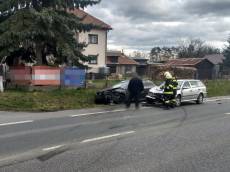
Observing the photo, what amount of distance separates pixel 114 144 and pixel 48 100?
11.2 metres

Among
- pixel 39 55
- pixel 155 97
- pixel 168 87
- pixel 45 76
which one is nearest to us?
pixel 168 87

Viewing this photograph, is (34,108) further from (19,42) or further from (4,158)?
(4,158)

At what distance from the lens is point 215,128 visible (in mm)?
12445

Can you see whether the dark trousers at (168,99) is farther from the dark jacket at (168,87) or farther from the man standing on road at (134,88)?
the man standing on road at (134,88)

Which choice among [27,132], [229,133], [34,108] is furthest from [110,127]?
[34,108]

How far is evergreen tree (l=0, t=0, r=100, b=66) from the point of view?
74.1ft

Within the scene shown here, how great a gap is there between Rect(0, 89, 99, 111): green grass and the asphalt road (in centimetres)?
369

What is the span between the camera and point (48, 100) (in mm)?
20047

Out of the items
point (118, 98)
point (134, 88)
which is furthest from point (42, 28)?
point (134, 88)

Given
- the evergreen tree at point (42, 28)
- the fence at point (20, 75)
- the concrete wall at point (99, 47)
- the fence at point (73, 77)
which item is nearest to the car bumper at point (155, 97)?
the evergreen tree at point (42, 28)

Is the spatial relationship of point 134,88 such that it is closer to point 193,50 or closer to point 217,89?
point 217,89

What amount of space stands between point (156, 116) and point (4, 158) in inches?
342

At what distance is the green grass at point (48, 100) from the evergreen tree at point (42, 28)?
9.35 feet

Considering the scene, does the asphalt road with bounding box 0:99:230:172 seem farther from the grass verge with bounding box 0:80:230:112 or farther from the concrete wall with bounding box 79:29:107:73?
the concrete wall with bounding box 79:29:107:73
